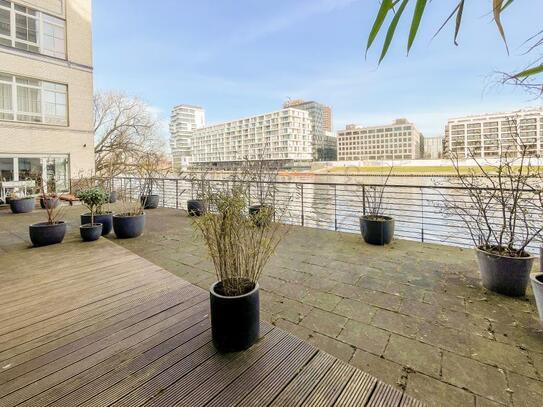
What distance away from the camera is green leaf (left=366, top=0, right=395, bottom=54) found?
26.0 inches

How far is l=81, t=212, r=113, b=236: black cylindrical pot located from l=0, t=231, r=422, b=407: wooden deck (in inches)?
93.0

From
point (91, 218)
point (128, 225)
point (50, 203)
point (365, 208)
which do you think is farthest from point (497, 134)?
point (50, 203)

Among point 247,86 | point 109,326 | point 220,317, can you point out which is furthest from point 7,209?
point 247,86

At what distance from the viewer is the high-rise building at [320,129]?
32.7 ft

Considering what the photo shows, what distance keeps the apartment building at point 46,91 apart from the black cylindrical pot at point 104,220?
14.3ft

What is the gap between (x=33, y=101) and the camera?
9562 mm

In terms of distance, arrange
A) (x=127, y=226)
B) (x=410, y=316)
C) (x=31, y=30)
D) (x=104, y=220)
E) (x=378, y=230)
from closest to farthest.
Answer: (x=410, y=316) < (x=378, y=230) < (x=127, y=226) < (x=104, y=220) < (x=31, y=30)

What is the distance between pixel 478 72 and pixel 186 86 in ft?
99.2

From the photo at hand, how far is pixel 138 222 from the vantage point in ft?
16.0

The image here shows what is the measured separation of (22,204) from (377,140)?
11.6 metres

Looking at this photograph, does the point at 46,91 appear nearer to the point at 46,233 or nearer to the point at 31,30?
the point at 31,30

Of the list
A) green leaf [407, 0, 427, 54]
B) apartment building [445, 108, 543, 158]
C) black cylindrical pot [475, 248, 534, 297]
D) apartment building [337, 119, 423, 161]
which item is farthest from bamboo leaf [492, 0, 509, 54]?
apartment building [337, 119, 423, 161]

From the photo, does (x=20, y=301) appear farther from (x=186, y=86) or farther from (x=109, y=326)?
(x=186, y=86)

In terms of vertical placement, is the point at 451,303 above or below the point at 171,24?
below
